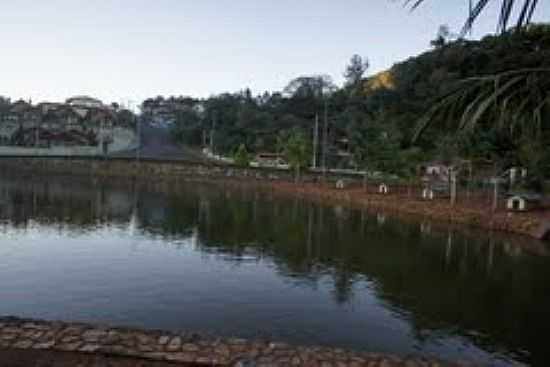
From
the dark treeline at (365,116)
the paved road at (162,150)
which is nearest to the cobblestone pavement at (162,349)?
the dark treeline at (365,116)

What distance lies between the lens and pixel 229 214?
32.3 metres

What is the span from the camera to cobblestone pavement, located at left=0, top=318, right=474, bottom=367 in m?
7.89

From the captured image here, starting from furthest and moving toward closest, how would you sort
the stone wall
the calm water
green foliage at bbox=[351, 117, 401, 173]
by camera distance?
1. the stone wall
2. green foliage at bbox=[351, 117, 401, 173]
3. the calm water

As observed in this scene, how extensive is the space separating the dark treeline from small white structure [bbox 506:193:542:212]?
237 cm

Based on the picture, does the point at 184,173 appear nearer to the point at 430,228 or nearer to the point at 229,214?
the point at 229,214

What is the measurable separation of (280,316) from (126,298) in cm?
392

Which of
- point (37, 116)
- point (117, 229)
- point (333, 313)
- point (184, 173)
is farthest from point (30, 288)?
point (37, 116)

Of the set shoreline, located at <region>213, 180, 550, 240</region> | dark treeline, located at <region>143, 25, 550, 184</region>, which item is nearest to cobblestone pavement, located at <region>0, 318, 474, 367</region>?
dark treeline, located at <region>143, 25, 550, 184</region>

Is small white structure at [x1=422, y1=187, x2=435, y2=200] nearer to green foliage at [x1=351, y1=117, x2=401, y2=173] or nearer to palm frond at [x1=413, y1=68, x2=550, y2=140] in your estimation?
green foliage at [x1=351, y1=117, x2=401, y2=173]

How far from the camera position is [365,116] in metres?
65.8

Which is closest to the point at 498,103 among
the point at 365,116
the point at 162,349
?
the point at 162,349

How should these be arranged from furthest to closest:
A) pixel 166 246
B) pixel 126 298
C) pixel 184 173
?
pixel 184 173
pixel 166 246
pixel 126 298

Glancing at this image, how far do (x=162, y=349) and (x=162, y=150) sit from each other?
271 feet

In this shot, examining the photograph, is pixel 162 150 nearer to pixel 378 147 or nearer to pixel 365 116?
pixel 365 116
